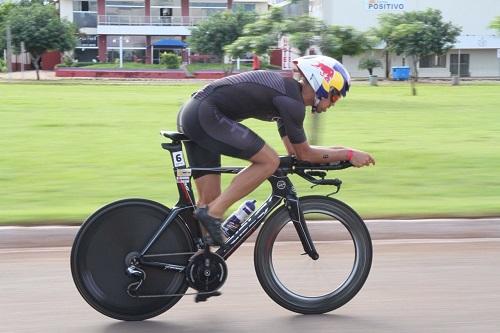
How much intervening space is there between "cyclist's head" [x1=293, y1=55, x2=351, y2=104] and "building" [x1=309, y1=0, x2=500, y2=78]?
6092 cm

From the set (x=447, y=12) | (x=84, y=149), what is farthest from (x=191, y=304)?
(x=447, y=12)

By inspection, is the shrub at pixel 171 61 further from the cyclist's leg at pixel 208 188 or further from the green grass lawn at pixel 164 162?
the cyclist's leg at pixel 208 188

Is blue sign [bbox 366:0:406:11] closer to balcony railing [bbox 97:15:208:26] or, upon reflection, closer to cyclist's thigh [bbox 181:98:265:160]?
balcony railing [bbox 97:15:208:26]

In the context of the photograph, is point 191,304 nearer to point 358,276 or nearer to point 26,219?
point 358,276

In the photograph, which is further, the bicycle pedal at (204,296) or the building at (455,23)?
the building at (455,23)

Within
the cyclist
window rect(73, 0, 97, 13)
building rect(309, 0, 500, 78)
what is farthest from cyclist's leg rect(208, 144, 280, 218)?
window rect(73, 0, 97, 13)

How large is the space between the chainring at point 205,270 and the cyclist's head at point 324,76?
129 cm

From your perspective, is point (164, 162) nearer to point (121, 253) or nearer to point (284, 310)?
point (284, 310)

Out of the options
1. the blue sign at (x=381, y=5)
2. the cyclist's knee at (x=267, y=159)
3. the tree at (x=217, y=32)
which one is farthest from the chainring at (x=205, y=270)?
the blue sign at (x=381, y=5)

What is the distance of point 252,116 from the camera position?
511 centimetres

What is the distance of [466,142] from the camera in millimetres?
15375

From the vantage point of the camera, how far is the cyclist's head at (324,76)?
16.3 ft

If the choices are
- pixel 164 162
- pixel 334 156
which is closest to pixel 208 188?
pixel 334 156

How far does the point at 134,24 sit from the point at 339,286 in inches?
2813
